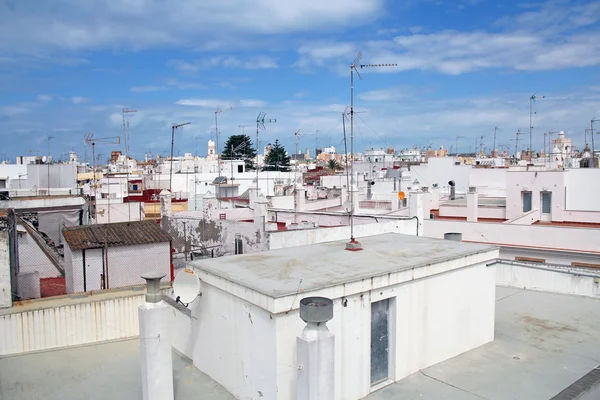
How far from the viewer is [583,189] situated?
2748 centimetres

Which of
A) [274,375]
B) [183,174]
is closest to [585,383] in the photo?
[274,375]

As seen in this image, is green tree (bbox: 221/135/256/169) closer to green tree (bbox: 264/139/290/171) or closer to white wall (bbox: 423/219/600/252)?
green tree (bbox: 264/139/290/171)

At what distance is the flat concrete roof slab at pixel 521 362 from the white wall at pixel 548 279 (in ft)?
3.46

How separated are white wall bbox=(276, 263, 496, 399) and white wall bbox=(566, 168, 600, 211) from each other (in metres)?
20.9

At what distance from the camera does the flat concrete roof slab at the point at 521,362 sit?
7.71m

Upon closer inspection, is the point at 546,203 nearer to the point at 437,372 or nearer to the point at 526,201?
the point at 526,201

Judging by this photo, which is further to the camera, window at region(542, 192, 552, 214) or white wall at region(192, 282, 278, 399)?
window at region(542, 192, 552, 214)

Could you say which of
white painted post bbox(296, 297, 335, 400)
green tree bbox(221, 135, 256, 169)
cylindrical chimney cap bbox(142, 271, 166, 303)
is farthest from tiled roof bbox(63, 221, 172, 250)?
green tree bbox(221, 135, 256, 169)

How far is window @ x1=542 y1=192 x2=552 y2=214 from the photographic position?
2570cm

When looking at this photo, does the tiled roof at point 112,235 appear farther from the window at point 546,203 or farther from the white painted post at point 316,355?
the window at point 546,203

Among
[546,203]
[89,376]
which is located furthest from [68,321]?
[546,203]

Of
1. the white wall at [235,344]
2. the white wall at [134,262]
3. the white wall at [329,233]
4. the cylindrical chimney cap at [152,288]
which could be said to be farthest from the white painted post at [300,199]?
the cylindrical chimney cap at [152,288]

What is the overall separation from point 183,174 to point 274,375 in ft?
138

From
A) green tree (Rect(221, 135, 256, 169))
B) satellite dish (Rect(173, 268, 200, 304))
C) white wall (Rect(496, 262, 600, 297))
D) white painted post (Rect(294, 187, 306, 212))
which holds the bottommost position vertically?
white wall (Rect(496, 262, 600, 297))
